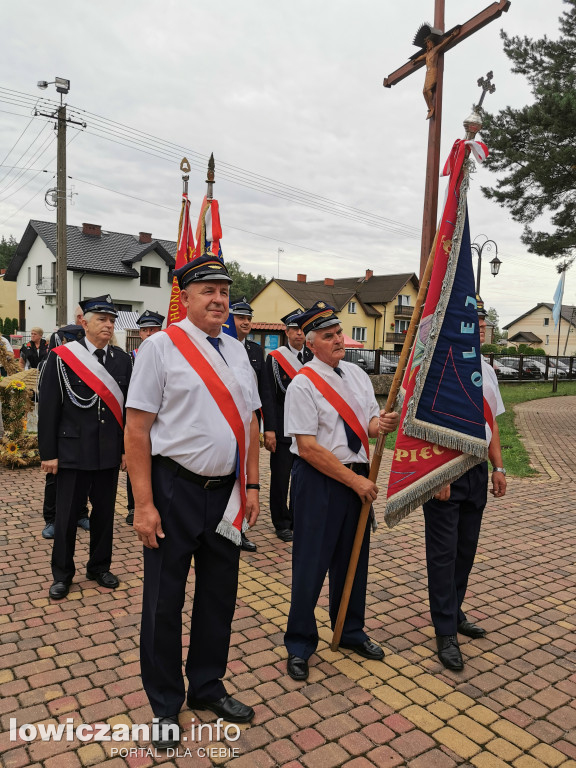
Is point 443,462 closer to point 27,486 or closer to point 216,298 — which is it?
point 216,298

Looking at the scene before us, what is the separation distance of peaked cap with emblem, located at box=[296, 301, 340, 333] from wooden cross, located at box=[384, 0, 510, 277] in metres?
1.40

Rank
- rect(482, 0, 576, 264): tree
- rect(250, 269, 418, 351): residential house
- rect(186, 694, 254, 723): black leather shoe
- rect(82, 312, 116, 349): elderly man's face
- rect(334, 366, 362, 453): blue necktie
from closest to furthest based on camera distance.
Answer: rect(186, 694, 254, 723): black leather shoe
rect(334, 366, 362, 453): blue necktie
rect(82, 312, 116, 349): elderly man's face
rect(482, 0, 576, 264): tree
rect(250, 269, 418, 351): residential house

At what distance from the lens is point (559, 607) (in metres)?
4.37

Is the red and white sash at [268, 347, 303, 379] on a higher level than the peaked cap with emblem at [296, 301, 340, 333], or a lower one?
lower

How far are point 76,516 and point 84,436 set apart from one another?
61cm

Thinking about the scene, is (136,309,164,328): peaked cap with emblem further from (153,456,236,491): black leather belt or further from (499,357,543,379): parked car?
(499,357,543,379): parked car

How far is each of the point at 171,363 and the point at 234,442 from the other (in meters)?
0.47

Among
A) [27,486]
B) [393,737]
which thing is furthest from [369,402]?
[27,486]

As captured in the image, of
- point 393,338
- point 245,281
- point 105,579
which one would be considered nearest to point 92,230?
point 393,338

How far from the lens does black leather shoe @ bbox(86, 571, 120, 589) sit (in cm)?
440

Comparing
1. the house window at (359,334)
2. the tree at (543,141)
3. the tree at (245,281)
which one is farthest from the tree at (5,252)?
the tree at (543,141)

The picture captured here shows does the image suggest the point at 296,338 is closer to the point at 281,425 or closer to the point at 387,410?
the point at 281,425

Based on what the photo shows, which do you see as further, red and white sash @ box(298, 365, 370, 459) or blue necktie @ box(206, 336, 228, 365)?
red and white sash @ box(298, 365, 370, 459)

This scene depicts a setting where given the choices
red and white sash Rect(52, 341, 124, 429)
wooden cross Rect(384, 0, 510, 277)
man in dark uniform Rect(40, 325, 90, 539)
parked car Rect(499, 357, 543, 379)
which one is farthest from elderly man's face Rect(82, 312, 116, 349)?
parked car Rect(499, 357, 543, 379)
